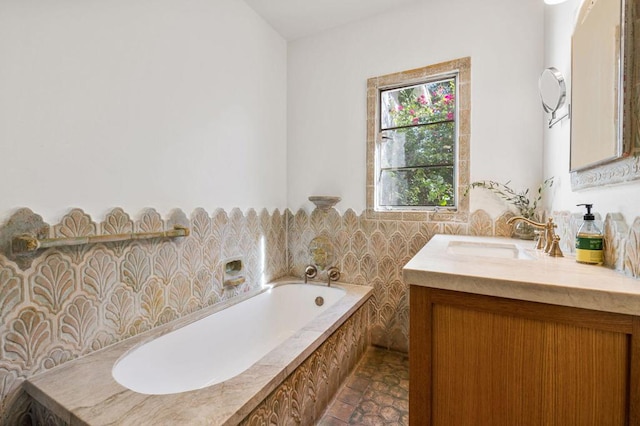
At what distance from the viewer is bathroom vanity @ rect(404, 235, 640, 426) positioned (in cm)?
65

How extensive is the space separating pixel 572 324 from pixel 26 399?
1874mm

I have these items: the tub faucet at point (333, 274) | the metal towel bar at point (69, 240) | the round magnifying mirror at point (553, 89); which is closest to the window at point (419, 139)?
the round magnifying mirror at point (553, 89)

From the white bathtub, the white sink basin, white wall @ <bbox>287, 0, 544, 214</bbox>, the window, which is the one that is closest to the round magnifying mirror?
white wall @ <bbox>287, 0, 544, 214</bbox>

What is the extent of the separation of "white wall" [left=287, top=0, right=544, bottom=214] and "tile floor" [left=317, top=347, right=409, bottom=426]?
48.2 inches

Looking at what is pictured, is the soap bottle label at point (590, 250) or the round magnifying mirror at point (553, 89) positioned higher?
the round magnifying mirror at point (553, 89)

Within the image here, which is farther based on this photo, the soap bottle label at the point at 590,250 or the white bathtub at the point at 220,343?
the white bathtub at the point at 220,343

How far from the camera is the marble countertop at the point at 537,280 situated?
642 millimetres

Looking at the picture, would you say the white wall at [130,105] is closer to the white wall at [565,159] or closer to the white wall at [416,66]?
the white wall at [416,66]

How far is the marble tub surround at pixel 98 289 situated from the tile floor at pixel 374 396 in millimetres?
1045

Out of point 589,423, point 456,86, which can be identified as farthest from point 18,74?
point 456,86

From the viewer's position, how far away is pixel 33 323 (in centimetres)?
107

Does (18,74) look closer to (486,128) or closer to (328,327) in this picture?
(328,327)

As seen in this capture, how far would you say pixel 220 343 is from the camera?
1.81m

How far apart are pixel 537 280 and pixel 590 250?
37 centimetres
